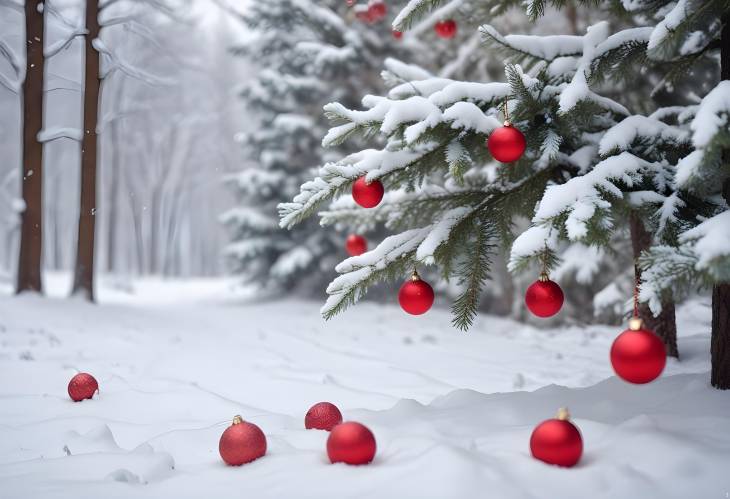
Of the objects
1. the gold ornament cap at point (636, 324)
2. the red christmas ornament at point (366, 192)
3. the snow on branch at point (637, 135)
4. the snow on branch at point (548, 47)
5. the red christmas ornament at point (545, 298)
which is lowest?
the gold ornament cap at point (636, 324)

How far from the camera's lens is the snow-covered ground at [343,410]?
6.35 feet

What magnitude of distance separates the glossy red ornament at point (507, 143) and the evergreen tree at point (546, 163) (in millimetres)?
189

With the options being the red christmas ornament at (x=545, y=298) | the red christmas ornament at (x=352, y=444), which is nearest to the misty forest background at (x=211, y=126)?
the red christmas ornament at (x=545, y=298)

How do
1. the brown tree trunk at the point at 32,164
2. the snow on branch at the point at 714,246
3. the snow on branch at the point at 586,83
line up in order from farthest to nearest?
1. the brown tree trunk at the point at 32,164
2. the snow on branch at the point at 586,83
3. the snow on branch at the point at 714,246

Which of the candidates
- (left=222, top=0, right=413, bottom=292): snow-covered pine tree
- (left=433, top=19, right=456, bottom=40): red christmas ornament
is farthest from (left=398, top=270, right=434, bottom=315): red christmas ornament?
(left=222, top=0, right=413, bottom=292): snow-covered pine tree

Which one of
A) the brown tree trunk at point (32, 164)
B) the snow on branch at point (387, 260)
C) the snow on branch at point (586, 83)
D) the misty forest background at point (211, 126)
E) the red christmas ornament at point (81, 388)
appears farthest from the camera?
the misty forest background at point (211, 126)

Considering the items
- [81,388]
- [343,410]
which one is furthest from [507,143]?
[81,388]

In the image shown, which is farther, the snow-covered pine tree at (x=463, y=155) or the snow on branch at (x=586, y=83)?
the snow-covered pine tree at (x=463, y=155)

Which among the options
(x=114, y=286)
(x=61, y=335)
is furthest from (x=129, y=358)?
(x=114, y=286)

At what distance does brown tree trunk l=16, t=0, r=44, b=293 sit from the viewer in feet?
22.8

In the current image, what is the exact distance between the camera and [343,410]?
11.2ft

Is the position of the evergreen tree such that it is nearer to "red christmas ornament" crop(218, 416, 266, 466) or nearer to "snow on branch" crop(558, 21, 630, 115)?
"snow on branch" crop(558, 21, 630, 115)

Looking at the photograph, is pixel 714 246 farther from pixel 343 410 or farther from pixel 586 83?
pixel 343 410

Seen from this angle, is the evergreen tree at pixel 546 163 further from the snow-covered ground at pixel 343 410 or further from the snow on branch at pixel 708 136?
the snow-covered ground at pixel 343 410
